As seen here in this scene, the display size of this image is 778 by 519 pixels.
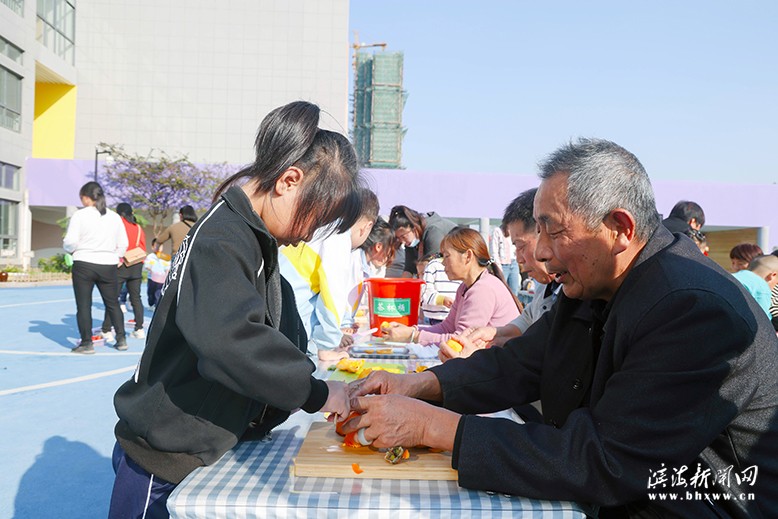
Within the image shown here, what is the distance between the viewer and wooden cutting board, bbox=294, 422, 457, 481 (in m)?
1.33

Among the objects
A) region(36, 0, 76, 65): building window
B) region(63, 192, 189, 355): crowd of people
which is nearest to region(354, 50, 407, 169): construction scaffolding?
region(36, 0, 76, 65): building window

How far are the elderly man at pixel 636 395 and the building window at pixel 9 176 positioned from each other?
24913 millimetres

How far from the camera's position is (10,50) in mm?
21844

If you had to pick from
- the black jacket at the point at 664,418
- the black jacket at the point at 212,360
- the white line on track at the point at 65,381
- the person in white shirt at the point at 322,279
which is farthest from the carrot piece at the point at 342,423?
the white line on track at the point at 65,381

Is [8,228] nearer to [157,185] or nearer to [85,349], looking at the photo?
[157,185]

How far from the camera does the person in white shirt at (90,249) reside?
23.0 ft

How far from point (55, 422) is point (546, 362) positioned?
4.40 m

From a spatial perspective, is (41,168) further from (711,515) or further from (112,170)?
(711,515)

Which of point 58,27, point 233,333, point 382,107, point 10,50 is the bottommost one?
point 233,333

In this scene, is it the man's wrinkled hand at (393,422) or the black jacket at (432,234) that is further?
the black jacket at (432,234)

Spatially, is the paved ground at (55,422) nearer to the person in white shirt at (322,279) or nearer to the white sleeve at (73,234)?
the white sleeve at (73,234)

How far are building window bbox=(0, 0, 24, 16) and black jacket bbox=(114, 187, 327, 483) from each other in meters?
25.7

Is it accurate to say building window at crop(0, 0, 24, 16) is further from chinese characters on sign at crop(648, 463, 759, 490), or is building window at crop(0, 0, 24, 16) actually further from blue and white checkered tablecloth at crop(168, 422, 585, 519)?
chinese characters on sign at crop(648, 463, 759, 490)

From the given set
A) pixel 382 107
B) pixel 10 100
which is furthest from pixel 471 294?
pixel 382 107
